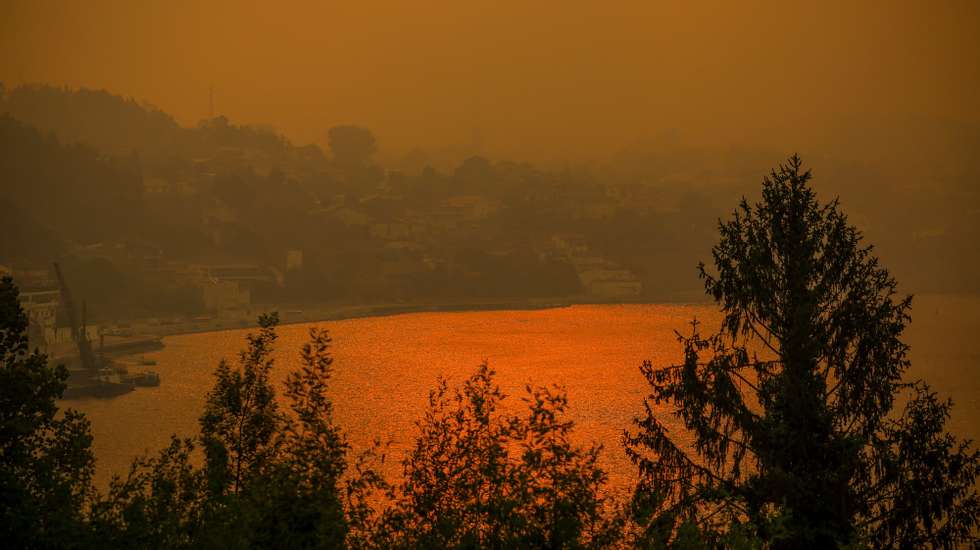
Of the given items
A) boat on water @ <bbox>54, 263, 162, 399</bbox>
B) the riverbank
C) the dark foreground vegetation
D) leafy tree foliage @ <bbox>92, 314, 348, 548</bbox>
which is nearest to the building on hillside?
the riverbank

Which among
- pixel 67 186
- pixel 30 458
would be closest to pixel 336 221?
pixel 67 186

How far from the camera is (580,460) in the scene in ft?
19.6

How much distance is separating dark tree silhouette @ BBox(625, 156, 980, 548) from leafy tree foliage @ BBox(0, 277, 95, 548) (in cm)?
429

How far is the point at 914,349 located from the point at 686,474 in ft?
116

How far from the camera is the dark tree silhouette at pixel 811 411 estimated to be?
6.59m

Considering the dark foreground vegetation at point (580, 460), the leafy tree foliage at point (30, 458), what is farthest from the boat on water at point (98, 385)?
Answer: the leafy tree foliage at point (30, 458)

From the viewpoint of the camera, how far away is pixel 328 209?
259 ft

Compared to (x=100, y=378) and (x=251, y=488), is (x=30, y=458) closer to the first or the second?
(x=251, y=488)

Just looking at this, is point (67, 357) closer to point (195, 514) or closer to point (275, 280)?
point (275, 280)

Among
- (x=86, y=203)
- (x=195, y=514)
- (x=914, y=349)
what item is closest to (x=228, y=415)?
(x=195, y=514)

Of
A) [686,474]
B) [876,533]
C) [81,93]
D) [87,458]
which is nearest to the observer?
[87,458]

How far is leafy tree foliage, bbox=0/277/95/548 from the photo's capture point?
17.5 ft

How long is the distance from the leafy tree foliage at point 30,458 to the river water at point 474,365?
24.3ft

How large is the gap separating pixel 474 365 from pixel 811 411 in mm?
28334
